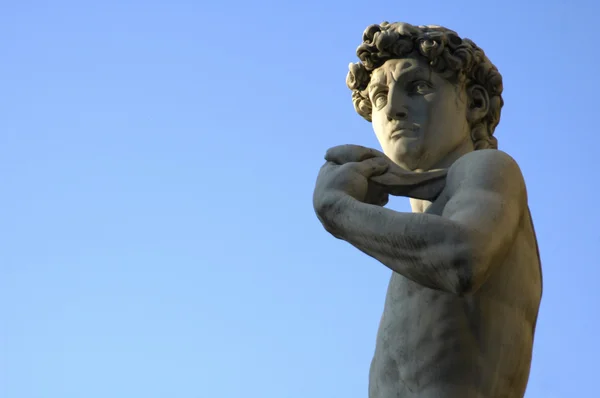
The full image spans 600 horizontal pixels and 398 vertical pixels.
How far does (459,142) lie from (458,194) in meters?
1.23

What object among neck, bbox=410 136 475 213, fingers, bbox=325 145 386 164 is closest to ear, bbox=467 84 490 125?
neck, bbox=410 136 475 213

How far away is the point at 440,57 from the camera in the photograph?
714 centimetres

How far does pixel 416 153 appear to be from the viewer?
23.0 feet

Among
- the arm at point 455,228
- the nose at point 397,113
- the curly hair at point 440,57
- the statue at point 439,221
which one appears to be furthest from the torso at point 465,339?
the curly hair at point 440,57

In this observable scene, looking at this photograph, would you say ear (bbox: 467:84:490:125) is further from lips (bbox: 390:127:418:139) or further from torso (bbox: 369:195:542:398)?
torso (bbox: 369:195:542:398)

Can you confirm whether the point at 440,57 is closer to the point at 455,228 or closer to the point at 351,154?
the point at 351,154

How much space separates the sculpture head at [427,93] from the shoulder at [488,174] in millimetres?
723

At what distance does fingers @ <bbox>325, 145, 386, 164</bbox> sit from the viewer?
6.37m

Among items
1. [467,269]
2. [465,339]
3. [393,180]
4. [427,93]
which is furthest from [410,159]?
[467,269]

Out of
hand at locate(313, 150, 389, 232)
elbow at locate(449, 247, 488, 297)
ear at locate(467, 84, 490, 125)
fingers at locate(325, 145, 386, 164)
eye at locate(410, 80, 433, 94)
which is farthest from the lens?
ear at locate(467, 84, 490, 125)

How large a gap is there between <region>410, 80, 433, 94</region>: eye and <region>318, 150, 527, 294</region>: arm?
895 mm

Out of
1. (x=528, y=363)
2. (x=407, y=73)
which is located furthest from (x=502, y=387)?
(x=407, y=73)

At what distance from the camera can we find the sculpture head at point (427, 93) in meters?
7.02

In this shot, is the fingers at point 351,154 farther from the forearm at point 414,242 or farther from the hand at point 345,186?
the forearm at point 414,242
